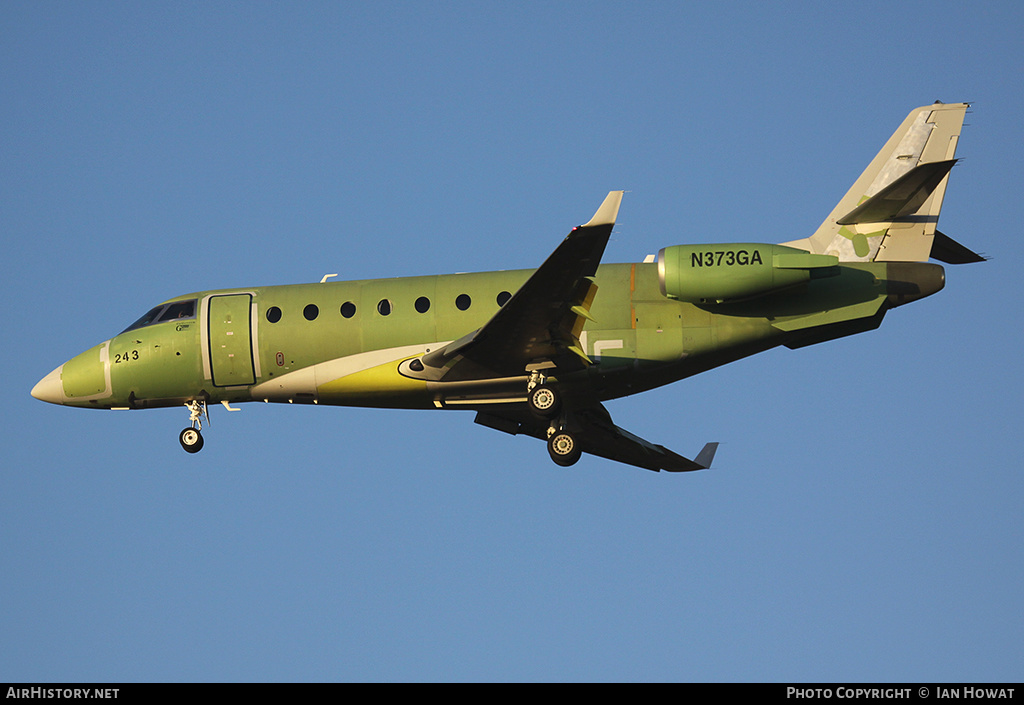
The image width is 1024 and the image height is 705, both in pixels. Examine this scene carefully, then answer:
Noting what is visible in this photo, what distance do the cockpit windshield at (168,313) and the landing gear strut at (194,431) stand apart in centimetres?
205

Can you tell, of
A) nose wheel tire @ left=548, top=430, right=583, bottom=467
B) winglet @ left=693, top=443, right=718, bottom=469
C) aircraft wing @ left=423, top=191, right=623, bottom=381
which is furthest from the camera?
winglet @ left=693, top=443, right=718, bottom=469

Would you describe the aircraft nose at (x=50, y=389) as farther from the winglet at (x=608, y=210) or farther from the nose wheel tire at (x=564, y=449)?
the winglet at (x=608, y=210)

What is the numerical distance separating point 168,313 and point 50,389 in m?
3.40

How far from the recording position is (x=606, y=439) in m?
30.5

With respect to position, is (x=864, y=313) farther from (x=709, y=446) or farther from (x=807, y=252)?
(x=709, y=446)

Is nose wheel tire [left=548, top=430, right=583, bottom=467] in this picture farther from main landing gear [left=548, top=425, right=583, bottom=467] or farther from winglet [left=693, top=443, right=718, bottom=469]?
winglet [left=693, top=443, right=718, bottom=469]

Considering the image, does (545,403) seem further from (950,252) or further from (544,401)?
(950,252)

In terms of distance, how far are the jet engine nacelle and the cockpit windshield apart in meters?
11.2

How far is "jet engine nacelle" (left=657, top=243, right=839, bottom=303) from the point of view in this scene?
24172mm

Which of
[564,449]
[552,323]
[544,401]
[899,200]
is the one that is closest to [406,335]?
[544,401]

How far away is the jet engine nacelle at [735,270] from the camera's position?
79.3 ft

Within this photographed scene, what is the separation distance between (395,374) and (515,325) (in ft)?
10.8

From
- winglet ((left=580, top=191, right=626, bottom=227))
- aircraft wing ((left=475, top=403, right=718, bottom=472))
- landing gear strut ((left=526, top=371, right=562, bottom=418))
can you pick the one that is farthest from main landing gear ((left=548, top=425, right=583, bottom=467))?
winglet ((left=580, top=191, right=626, bottom=227))
